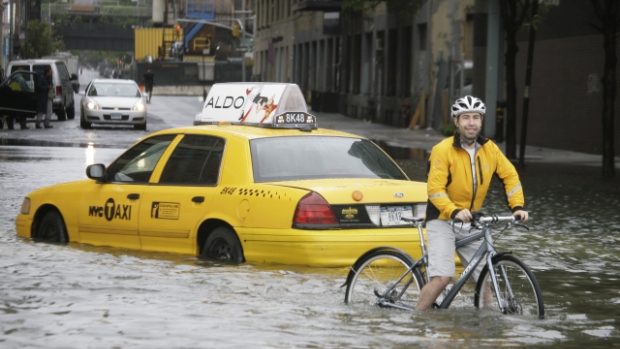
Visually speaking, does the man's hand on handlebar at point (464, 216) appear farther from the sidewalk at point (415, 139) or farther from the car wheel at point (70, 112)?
the car wheel at point (70, 112)

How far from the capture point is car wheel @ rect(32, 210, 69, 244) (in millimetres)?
14227

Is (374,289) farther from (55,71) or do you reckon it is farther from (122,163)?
(55,71)

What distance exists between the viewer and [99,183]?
13812 mm

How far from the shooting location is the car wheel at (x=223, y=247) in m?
12.3

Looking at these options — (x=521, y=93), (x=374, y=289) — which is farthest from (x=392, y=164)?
(x=521, y=93)

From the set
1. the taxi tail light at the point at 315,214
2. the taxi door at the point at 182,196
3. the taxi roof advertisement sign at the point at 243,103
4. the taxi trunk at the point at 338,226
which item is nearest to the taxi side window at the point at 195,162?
the taxi door at the point at 182,196

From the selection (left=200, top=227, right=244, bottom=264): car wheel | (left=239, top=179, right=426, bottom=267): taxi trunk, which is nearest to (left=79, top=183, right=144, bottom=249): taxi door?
(left=200, top=227, right=244, bottom=264): car wheel

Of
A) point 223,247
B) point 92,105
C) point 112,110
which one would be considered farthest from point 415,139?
point 223,247

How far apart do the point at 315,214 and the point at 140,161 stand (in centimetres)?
236

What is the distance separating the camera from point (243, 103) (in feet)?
98.4

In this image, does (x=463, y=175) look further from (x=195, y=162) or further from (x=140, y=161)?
(x=140, y=161)

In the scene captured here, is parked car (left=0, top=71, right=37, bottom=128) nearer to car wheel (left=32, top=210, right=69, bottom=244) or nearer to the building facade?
the building facade

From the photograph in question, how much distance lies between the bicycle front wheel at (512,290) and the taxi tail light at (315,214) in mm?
2271

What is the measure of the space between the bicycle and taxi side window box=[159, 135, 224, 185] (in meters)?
2.81
